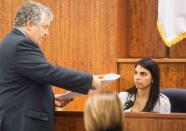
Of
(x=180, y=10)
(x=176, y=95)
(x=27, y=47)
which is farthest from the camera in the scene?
(x=180, y=10)

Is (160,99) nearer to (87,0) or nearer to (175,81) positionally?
(175,81)

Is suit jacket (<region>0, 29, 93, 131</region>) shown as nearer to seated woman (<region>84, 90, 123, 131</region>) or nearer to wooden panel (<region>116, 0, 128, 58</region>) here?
seated woman (<region>84, 90, 123, 131</region>)

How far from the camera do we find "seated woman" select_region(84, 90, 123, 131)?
180 cm

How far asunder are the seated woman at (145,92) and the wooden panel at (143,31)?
1.04m

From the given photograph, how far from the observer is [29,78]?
272cm

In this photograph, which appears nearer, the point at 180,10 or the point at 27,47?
the point at 27,47

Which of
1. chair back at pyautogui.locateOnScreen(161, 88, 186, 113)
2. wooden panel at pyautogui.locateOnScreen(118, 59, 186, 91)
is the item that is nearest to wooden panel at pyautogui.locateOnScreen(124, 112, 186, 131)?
chair back at pyautogui.locateOnScreen(161, 88, 186, 113)

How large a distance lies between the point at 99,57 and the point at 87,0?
56cm

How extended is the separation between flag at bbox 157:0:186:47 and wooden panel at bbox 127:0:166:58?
0.55 feet

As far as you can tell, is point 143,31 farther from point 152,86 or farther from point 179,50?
point 152,86

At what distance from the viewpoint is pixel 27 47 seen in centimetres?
271

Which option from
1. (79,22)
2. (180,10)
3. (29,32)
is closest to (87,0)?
(79,22)

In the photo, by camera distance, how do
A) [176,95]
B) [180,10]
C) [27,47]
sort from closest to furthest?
1. [27,47]
2. [176,95]
3. [180,10]

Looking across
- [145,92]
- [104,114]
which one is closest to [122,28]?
[145,92]
